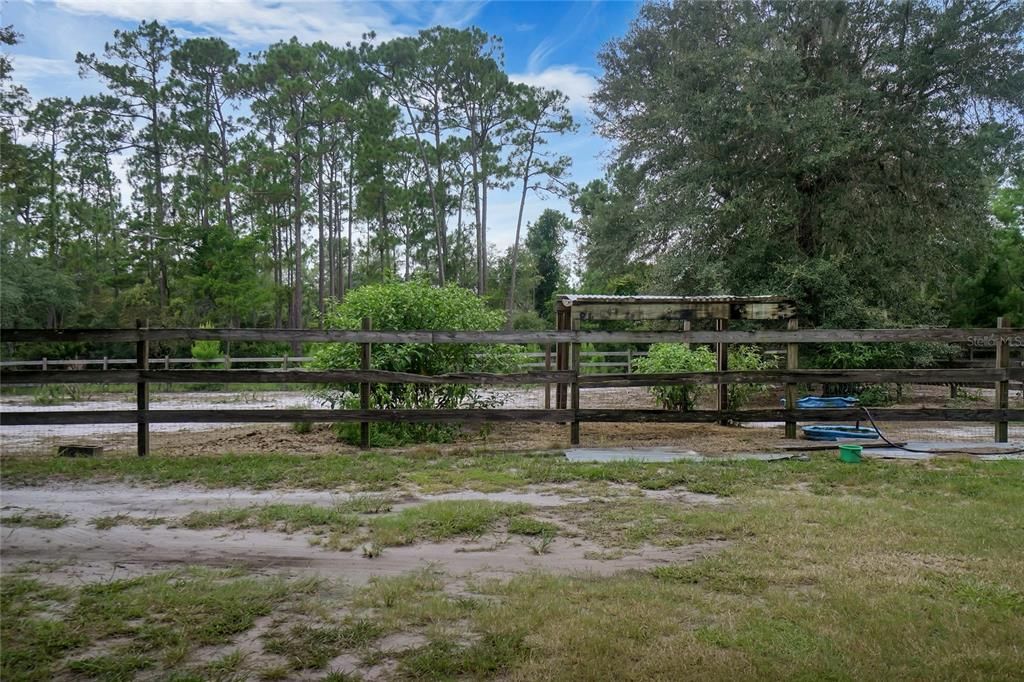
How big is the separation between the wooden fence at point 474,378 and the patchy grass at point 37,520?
2.12 meters

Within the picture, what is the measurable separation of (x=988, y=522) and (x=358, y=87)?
83.9ft

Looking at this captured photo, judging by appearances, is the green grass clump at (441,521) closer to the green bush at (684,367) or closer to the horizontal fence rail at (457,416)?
the horizontal fence rail at (457,416)

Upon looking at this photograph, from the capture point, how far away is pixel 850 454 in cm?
709

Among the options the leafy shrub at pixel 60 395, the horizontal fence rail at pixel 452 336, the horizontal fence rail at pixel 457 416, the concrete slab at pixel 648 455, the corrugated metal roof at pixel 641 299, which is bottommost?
the leafy shrub at pixel 60 395

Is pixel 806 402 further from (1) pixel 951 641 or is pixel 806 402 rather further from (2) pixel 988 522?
(1) pixel 951 641

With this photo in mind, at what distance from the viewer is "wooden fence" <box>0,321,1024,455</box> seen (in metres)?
7.38

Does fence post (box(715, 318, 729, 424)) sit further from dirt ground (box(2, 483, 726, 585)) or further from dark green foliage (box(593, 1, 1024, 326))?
dark green foliage (box(593, 1, 1024, 326))

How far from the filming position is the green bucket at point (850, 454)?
278 inches

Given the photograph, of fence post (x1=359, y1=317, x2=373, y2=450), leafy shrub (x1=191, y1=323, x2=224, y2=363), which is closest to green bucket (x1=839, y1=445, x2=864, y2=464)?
fence post (x1=359, y1=317, x2=373, y2=450)

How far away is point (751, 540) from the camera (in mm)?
4305

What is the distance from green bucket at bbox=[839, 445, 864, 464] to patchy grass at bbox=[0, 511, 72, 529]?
23.5 ft

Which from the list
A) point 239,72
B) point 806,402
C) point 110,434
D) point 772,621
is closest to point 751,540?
point 772,621

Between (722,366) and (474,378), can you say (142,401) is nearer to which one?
(474,378)

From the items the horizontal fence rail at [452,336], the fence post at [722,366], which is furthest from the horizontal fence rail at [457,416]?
the fence post at [722,366]
